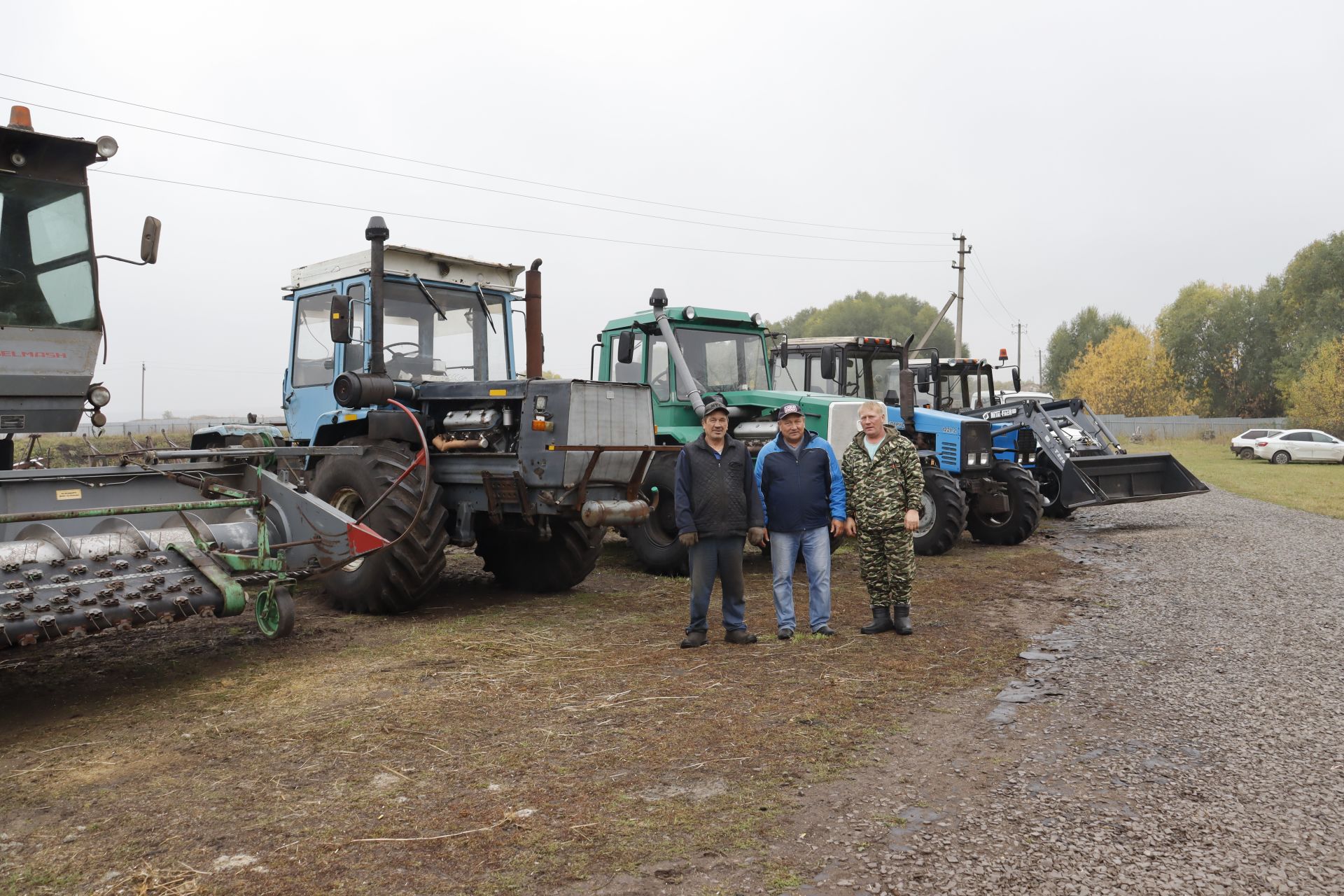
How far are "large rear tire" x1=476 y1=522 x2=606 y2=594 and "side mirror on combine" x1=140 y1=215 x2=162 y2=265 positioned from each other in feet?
10.8

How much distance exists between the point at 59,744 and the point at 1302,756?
549cm

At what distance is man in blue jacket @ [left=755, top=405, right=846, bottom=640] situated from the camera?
665 centimetres

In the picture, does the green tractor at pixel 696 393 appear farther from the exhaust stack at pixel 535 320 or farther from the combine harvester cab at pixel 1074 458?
the combine harvester cab at pixel 1074 458

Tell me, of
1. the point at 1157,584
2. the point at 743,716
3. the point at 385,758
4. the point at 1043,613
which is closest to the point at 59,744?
the point at 385,758

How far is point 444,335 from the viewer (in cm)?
840

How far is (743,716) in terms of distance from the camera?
491 cm

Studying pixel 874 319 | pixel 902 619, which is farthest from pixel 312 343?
pixel 874 319

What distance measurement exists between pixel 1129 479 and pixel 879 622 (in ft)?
27.7

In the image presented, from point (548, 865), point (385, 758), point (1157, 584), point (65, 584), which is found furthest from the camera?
point (1157, 584)

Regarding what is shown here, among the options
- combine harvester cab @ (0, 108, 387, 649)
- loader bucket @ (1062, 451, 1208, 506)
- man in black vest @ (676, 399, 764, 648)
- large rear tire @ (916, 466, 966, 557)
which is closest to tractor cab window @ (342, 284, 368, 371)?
combine harvester cab @ (0, 108, 387, 649)

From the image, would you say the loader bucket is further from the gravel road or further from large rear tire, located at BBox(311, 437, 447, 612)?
large rear tire, located at BBox(311, 437, 447, 612)

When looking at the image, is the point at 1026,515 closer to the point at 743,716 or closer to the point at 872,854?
the point at 743,716

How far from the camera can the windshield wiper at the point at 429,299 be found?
26.7 ft

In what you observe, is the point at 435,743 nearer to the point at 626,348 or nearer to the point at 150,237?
the point at 150,237
